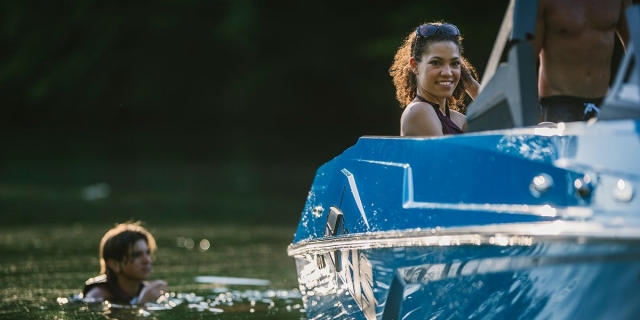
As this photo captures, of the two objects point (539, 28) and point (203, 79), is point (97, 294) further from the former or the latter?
point (203, 79)

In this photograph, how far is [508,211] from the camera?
3.15m

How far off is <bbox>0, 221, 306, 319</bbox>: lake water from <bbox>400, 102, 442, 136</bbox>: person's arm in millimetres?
2542

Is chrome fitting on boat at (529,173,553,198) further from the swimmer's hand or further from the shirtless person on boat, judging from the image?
the swimmer's hand

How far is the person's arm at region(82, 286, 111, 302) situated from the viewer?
23.8 ft

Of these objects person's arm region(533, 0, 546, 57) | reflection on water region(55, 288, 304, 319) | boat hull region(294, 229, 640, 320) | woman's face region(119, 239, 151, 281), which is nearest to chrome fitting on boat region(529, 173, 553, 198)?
boat hull region(294, 229, 640, 320)

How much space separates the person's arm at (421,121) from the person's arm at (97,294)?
3.49m

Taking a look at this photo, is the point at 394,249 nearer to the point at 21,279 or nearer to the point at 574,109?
the point at 574,109

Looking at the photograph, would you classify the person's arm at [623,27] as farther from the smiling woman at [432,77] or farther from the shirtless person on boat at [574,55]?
the smiling woman at [432,77]

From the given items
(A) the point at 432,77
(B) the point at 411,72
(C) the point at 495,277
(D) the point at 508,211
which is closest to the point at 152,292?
(B) the point at 411,72

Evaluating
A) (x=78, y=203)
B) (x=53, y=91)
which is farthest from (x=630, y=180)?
(x=53, y=91)

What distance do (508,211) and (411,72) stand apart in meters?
1.78

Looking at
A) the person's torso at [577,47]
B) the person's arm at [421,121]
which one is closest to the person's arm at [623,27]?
the person's torso at [577,47]

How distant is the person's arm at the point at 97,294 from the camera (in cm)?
724

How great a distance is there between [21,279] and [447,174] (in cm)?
525
